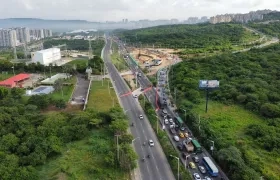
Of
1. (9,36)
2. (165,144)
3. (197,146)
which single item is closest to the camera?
(197,146)

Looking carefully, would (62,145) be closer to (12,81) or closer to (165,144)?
(165,144)

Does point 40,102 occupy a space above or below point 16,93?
below

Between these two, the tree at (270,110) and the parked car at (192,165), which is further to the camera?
the tree at (270,110)

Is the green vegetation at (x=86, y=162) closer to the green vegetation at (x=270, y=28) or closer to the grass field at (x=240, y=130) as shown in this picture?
the grass field at (x=240, y=130)

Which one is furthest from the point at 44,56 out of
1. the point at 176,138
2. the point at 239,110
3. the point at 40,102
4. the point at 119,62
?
the point at 176,138

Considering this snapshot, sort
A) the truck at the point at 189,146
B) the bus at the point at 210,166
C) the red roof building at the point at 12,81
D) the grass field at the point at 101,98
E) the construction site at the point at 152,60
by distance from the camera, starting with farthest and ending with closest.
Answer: the construction site at the point at 152,60
the red roof building at the point at 12,81
the grass field at the point at 101,98
the truck at the point at 189,146
the bus at the point at 210,166

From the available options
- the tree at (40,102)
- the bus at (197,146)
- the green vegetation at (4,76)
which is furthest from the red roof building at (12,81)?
the bus at (197,146)
